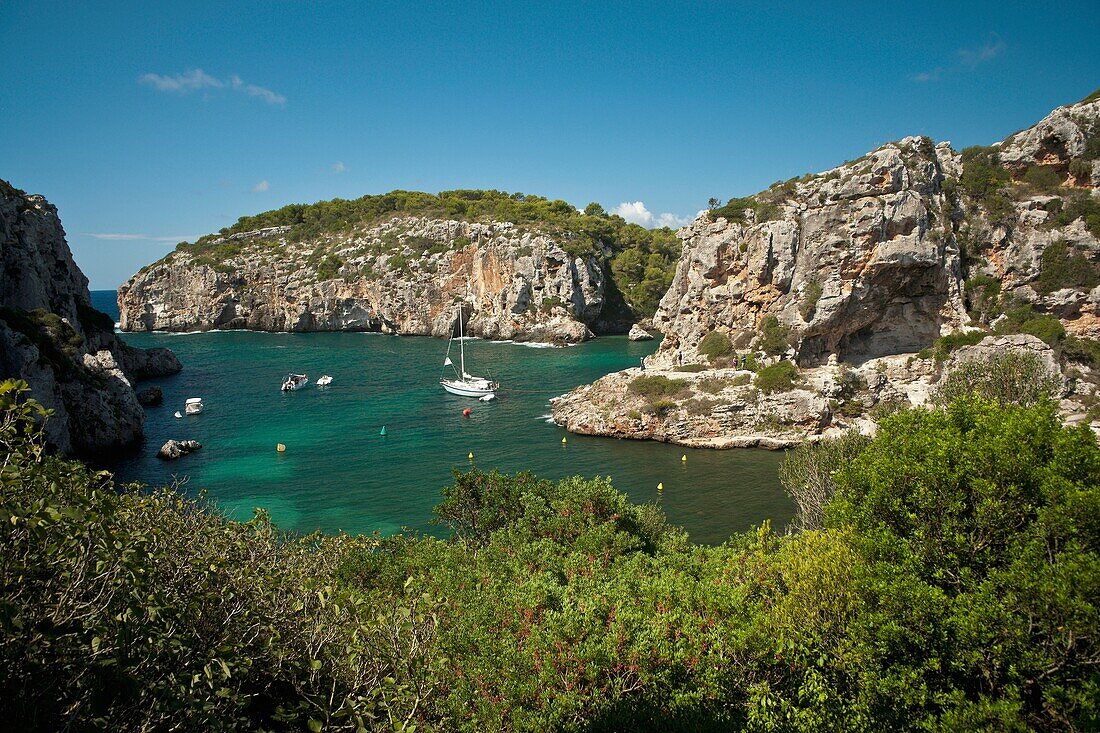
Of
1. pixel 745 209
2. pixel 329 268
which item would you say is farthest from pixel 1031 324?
pixel 329 268

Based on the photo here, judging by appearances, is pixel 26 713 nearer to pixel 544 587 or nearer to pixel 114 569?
pixel 114 569

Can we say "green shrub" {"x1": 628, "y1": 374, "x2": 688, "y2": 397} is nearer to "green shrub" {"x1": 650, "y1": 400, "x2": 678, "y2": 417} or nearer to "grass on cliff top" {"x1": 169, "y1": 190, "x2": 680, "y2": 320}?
"green shrub" {"x1": 650, "y1": 400, "x2": 678, "y2": 417}

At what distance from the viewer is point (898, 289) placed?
49031 millimetres

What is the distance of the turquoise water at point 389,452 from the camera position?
33000 millimetres

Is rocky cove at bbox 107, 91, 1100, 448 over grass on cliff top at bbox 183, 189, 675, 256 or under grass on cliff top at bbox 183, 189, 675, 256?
under

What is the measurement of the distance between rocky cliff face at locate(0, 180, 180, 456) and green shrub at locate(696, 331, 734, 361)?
47.1m

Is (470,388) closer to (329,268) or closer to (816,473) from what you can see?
(816,473)

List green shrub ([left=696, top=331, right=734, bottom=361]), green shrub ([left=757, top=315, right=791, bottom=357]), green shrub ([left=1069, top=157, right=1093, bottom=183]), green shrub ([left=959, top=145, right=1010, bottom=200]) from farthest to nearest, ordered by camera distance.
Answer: green shrub ([left=696, top=331, right=734, bottom=361]), green shrub ([left=959, top=145, right=1010, bottom=200]), green shrub ([left=757, top=315, right=791, bottom=357]), green shrub ([left=1069, top=157, right=1093, bottom=183])

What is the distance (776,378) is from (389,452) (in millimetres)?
29093

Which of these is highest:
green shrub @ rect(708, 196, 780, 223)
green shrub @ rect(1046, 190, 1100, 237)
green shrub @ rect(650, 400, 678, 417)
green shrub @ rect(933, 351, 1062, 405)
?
green shrub @ rect(708, 196, 780, 223)

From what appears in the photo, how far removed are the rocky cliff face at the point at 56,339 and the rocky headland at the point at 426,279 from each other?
175 ft

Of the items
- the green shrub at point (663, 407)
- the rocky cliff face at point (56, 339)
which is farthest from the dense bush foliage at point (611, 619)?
the rocky cliff face at point (56, 339)

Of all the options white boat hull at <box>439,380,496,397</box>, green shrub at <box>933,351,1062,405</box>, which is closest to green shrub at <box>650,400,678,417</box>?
green shrub at <box>933,351,1062,405</box>

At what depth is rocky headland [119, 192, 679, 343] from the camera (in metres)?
104
